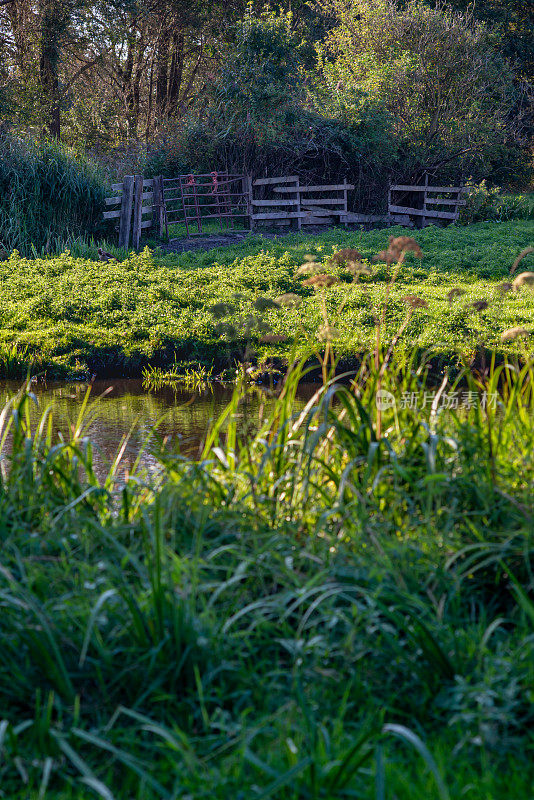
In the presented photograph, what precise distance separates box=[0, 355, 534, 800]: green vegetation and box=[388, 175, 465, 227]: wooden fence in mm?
20209

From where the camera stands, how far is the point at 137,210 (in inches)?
705

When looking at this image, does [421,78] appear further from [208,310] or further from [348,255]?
[348,255]

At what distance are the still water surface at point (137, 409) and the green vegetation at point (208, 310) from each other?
0.57 meters

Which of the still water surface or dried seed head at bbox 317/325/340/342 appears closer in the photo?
dried seed head at bbox 317/325/340/342

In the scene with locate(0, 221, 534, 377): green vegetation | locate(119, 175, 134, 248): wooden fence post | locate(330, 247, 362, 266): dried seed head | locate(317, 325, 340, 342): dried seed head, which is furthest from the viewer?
locate(119, 175, 134, 248): wooden fence post

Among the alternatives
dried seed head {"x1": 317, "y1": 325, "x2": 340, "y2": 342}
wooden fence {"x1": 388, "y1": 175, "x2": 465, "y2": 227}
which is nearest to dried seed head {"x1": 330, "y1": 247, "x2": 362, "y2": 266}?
dried seed head {"x1": 317, "y1": 325, "x2": 340, "y2": 342}

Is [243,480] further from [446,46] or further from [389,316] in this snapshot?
[446,46]

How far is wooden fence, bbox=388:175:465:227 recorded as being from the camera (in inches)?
890

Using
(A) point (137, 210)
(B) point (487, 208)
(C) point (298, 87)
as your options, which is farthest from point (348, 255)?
(C) point (298, 87)

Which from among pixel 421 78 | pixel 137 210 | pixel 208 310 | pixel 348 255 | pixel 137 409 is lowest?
pixel 137 409

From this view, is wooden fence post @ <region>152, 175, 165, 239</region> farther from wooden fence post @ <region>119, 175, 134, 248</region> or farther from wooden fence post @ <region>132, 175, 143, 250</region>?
wooden fence post @ <region>119, 175, 134, 248</region>

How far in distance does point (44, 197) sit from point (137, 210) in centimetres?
222

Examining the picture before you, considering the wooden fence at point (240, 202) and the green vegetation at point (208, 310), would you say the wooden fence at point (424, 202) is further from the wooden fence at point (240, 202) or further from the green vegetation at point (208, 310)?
the green vegetation at point (208, 310)

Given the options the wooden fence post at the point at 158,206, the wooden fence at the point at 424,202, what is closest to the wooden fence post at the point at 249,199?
the wooden fence post at the point at 158,206
